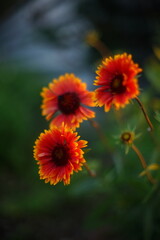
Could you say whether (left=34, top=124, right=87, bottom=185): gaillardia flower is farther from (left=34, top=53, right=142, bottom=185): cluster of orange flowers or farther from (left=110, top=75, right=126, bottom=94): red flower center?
(left=110, top=75, right=126, bottom=94): red flower center

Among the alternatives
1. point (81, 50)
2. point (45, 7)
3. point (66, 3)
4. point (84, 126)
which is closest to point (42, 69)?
point (81, 50)

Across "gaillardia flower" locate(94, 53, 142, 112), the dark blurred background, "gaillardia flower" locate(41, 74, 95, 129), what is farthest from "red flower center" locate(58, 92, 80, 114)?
the dark blurred background

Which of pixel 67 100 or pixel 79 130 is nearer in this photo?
pixel 67 100

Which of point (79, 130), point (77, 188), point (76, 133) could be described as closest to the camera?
point (76, 133)

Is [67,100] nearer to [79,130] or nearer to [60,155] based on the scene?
[60,155]

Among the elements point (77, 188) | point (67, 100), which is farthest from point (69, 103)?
point (77, 188)

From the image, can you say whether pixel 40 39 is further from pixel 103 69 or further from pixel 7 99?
pixel 103 69

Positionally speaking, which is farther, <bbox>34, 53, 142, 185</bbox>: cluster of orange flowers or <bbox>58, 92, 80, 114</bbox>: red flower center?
<bbox>58, 92, 80, 114</bbox>: red flower center
